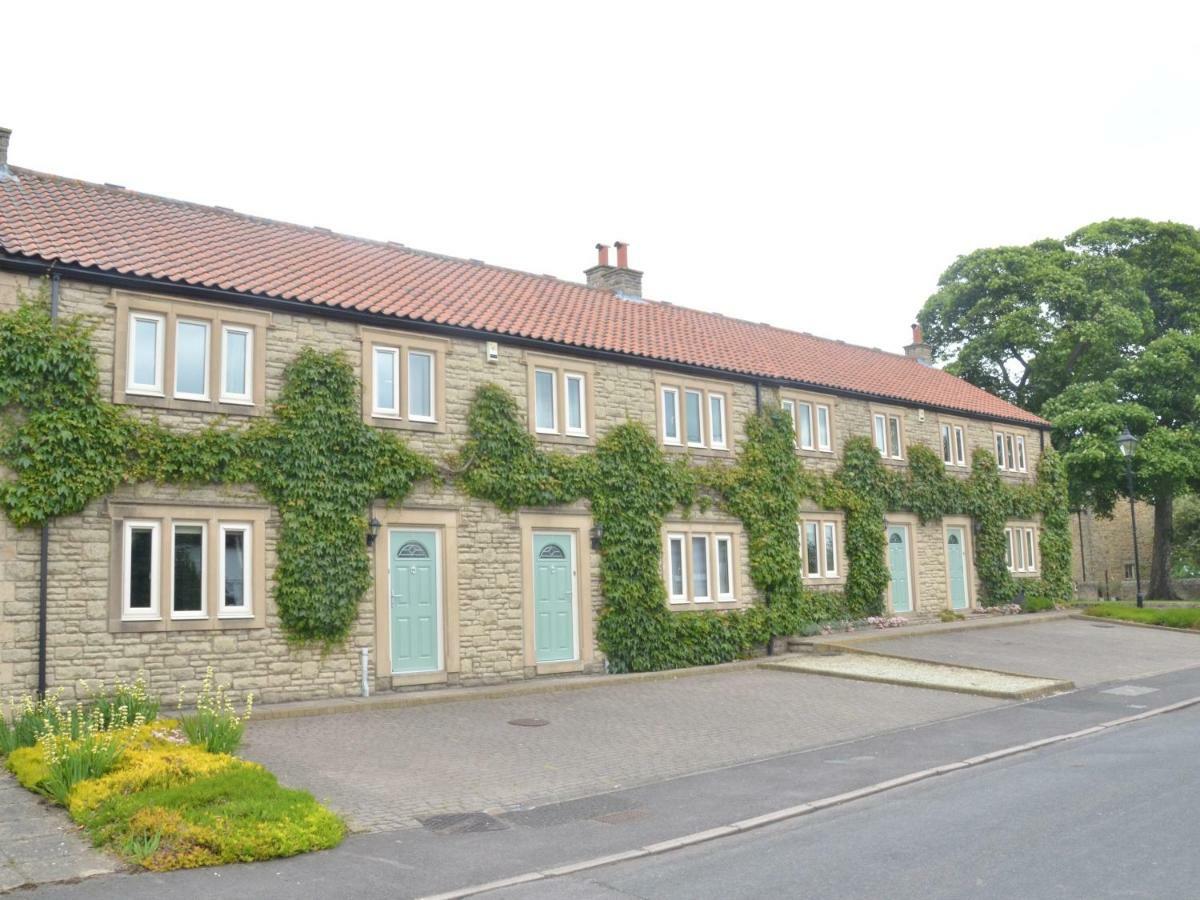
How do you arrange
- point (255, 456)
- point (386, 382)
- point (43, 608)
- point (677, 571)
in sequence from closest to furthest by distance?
1. point (43, 608)
2. point (255, 456)
3. point (386, 382)
4. point (677, 571)

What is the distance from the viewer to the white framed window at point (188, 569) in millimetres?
15312

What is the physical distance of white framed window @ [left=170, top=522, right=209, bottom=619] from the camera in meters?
15.3

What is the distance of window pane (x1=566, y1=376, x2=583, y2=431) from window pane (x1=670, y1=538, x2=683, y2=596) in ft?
10.9

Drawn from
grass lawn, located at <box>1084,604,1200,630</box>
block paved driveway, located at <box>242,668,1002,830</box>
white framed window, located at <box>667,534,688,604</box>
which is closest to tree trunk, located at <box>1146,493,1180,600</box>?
grass lawn, located at <box>1084,604,1200,630</box>

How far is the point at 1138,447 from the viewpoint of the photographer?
121ft

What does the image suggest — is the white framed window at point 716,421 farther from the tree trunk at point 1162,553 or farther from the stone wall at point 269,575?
the tree trunk at point 1162,553

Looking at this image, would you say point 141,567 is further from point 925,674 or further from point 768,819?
point 925,674

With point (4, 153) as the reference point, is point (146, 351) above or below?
below

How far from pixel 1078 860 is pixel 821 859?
1.82 metres

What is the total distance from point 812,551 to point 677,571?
532cm

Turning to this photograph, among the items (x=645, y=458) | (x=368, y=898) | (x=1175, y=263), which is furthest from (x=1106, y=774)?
(x=1175, y=263)

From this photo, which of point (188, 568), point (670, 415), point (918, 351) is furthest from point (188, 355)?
point (918, 351)

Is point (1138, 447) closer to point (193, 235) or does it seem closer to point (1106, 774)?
point (1106, 774)

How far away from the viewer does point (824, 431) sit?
87.0 ft
